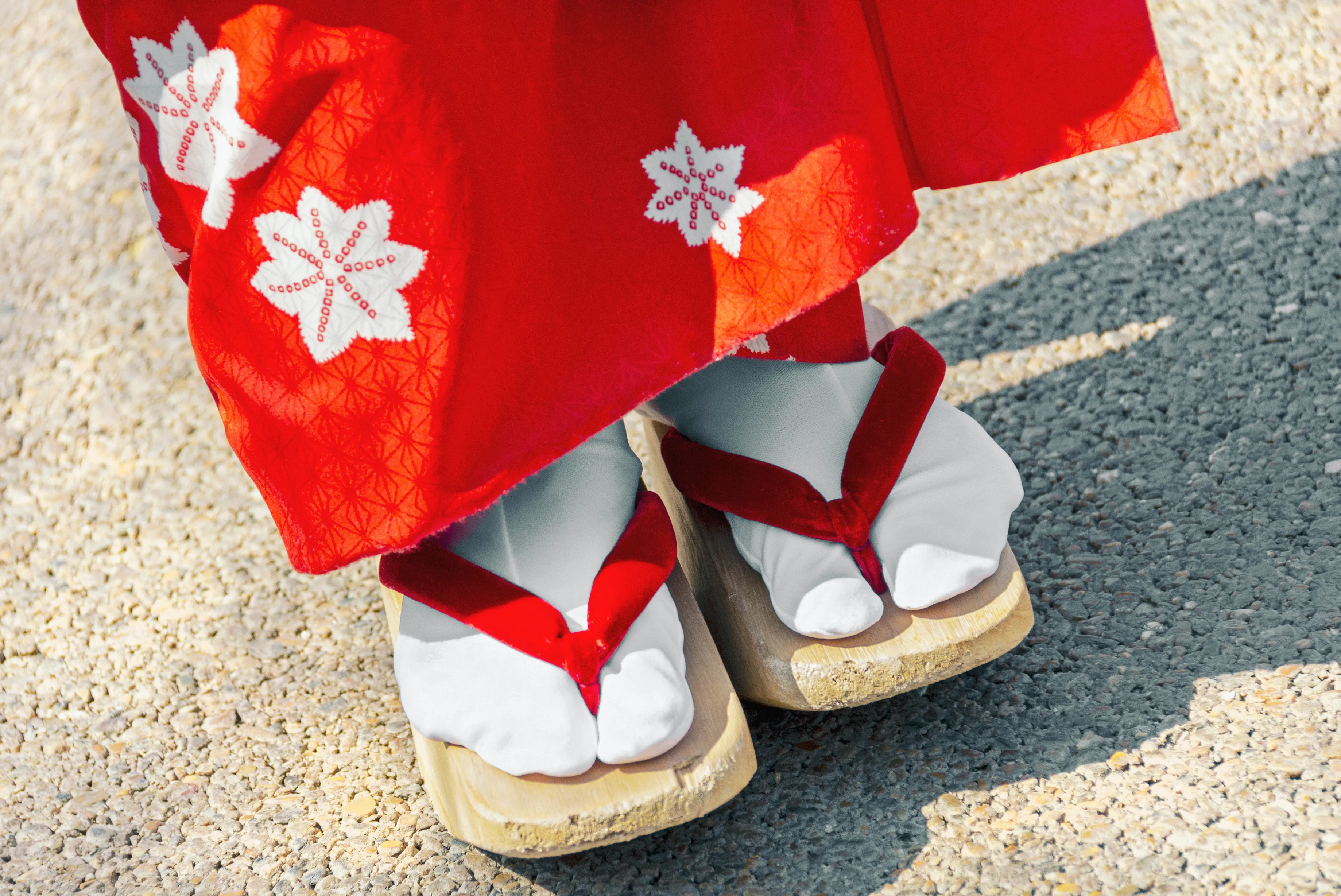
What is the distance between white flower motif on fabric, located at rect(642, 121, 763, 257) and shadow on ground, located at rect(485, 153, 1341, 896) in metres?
0.34

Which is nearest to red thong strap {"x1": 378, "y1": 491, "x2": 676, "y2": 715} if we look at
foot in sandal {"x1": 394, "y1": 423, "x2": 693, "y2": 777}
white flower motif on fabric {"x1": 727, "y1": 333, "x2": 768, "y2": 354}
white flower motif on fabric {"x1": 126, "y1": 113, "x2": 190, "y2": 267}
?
foot in sandal {"x1": 394, "y1": 423, "x2": 693, "y2": 777}

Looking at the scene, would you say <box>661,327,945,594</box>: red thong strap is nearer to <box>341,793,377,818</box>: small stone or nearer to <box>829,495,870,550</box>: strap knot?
<box>829,495,870,550</box>: strap knot

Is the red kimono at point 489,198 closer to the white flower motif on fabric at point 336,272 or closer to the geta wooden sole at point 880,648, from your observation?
the white flower motif on fabric at point 336,272

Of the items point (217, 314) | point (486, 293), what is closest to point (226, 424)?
point (217, 314)

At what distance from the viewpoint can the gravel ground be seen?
2.27ft

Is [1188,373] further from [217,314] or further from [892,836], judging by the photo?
[217,314]

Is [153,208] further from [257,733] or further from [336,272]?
[257,733]

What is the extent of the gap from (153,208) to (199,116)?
0.33 ft

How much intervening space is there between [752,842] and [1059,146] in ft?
1.50

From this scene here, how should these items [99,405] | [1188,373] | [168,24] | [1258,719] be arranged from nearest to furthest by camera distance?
[168,24] < [1258,719] < [1188,373] < [99,405]

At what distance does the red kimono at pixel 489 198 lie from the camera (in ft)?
1.96

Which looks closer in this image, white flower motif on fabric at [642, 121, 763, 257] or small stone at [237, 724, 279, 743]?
white flower motif on fabric at [642, 121, 763, 257]

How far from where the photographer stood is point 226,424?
2.25 ft

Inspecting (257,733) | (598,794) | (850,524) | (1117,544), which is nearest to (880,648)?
(850,524)
